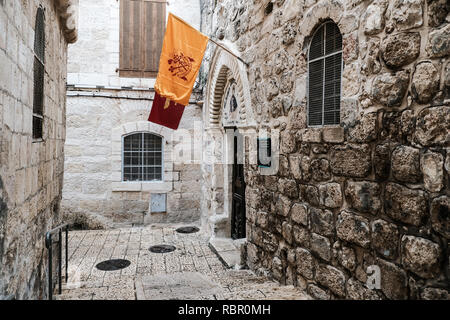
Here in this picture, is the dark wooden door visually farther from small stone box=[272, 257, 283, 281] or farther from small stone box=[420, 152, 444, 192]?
small stone box=[420, 152, 444, 192]

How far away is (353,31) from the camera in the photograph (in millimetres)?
2713

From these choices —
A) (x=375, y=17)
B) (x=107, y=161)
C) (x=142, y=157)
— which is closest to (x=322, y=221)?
(x=375, y=17)

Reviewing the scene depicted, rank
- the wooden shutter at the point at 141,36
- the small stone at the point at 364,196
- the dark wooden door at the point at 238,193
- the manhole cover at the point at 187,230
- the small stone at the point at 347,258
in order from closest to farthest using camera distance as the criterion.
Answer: the small stone at the point at 364,196, the small stone at the point at 347,258, the dark wooden door at the point at 238,193, the manhole cover at the point at 187,230, the wooden shutter at the point at 141,36

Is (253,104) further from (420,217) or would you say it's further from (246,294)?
(420,217)

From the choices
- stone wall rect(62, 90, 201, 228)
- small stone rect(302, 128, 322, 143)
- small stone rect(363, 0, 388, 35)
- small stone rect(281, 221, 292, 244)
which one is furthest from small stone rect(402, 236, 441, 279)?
stone wall rect(62, 90, 201, 228)

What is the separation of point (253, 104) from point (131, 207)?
4.63 meters

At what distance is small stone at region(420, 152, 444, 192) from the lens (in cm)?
198

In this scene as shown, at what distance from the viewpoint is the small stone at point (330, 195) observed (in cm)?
288

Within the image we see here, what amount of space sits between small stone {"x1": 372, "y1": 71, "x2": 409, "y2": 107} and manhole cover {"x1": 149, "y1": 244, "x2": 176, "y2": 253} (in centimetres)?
487

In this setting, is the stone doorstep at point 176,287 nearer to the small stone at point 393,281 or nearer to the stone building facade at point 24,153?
the stone building facade at point 24,153

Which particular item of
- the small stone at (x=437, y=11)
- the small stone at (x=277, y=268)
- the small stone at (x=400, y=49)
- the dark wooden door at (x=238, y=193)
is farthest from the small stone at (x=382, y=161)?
the dark wooden door at (x=238, y=193)

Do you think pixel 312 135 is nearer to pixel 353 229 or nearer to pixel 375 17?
pixel 353 229

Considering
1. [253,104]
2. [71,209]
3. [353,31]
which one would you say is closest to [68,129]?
[71,209]

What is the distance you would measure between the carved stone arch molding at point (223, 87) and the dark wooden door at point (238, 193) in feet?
2.52
